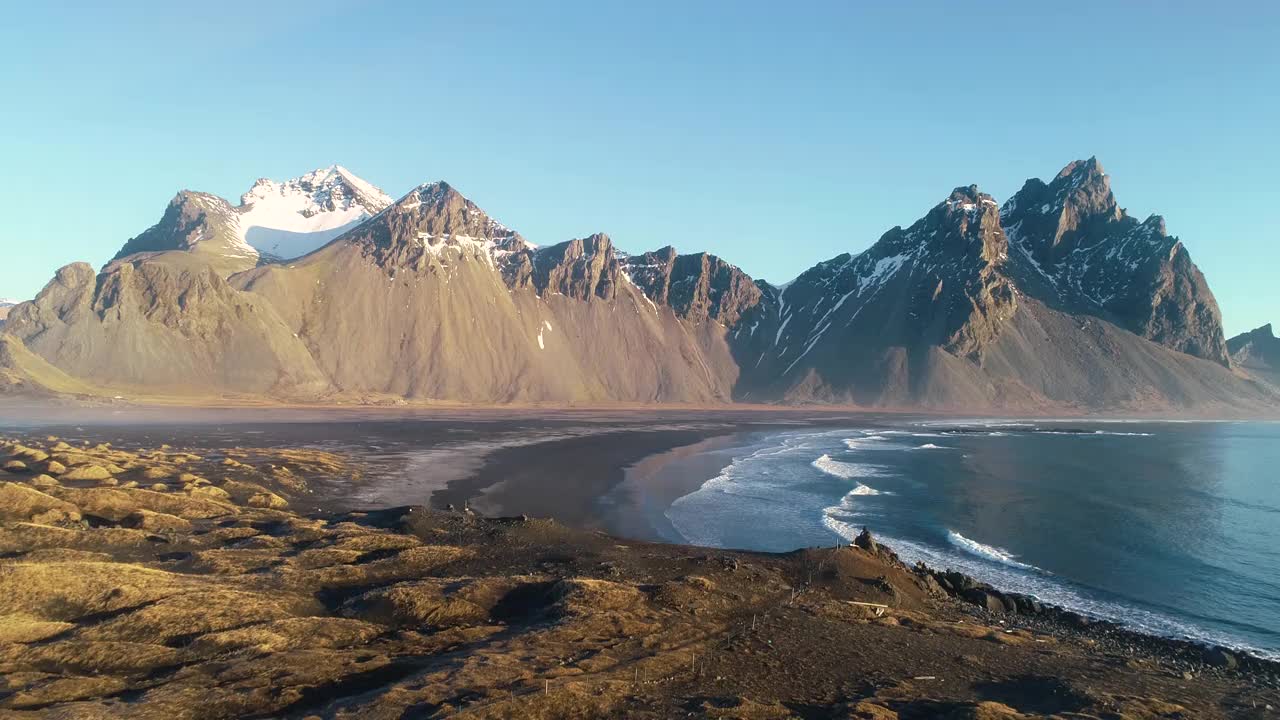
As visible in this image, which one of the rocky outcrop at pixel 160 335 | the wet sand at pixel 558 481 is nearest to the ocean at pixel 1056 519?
the wet sand at pixel 558 481

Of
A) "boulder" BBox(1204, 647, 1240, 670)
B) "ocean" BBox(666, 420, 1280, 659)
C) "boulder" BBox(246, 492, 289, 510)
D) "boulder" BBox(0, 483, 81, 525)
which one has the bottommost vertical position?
"ocean" BBox(666, 420, 1280, 659)

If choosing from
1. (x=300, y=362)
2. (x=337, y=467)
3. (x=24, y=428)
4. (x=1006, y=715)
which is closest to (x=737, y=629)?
(x=1006, y=715)

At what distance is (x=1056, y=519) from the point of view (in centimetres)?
5591

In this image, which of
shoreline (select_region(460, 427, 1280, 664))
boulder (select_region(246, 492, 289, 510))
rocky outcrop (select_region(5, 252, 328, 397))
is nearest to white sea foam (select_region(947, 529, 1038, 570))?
shoreline (select_region(460, 427, 1280, 664))

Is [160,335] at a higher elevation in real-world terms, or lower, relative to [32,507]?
higher

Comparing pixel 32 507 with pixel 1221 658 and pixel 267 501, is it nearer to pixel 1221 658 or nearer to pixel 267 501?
pixel 267 501

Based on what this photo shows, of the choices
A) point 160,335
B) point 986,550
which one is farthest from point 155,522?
point 160,335

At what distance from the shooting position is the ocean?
119 ft

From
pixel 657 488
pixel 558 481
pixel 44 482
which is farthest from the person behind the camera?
pixel 558 481

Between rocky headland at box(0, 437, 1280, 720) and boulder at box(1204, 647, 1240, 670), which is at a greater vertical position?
rocky headland at box(0, 437, 1280, 720)

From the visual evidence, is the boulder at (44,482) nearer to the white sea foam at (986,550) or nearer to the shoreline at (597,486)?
the shoreline at (597,486)

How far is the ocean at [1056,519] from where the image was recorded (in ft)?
119

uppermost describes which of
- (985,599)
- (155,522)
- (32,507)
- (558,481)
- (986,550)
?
(32,507)

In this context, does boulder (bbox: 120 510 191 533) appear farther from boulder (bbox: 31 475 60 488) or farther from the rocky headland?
boulder (bbox: 31 475 60 488)
